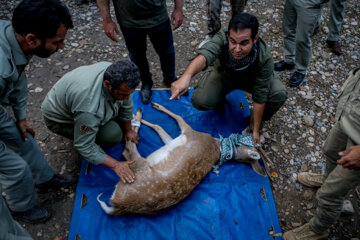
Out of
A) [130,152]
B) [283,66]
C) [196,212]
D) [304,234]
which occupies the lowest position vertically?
[196,212]

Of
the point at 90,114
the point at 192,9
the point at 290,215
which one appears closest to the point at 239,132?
the point at 290,215

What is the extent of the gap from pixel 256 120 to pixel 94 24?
426 cm

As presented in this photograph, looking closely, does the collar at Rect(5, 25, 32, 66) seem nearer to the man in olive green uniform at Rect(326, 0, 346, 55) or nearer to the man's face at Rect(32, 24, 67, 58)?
the man's face at Rect(32, 24, 67, 58)

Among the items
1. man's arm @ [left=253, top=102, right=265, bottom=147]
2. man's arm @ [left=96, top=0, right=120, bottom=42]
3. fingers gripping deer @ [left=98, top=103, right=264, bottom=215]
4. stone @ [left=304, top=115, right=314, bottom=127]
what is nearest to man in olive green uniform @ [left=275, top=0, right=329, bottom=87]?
stone @ [left=304, top=115, right=314, bottom=127]

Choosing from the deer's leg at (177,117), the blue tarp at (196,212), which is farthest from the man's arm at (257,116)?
the deer's leg at (177,117)

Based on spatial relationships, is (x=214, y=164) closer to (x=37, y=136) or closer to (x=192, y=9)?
(x=37, y=136)

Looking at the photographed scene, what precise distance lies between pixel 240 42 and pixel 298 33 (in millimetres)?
1921

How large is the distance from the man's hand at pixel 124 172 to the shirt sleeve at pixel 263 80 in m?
1.91

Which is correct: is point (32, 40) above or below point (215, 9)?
above

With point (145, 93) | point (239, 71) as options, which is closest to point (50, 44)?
point (145, 93)

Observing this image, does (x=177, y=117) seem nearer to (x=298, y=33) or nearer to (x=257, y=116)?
(x=257, y=116)

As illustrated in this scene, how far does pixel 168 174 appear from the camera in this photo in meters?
2.94

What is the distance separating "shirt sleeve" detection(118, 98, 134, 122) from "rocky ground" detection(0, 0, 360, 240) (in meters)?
0.97

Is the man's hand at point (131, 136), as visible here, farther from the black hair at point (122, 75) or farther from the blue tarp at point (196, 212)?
the black hair at point (122, 75)
